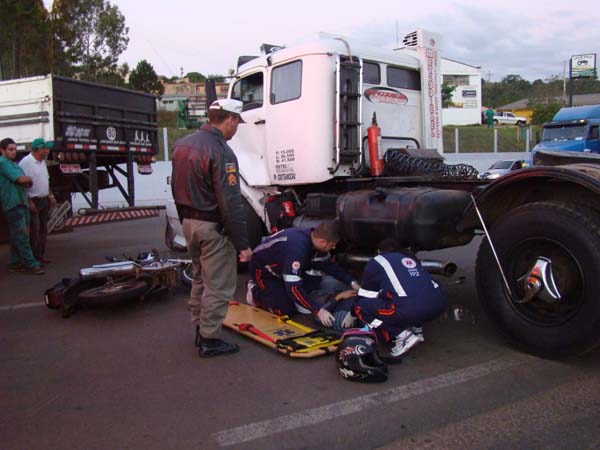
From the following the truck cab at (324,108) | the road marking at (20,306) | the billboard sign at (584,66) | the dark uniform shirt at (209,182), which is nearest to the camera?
the dark uniform shirt at (209,182)

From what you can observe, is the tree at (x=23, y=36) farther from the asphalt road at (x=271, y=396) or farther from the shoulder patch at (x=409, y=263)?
the shoulder patch at (x=409, y=263)

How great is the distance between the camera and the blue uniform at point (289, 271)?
15.1 feet

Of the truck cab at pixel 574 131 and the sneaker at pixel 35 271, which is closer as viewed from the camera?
the sneaker at pixel 35 271

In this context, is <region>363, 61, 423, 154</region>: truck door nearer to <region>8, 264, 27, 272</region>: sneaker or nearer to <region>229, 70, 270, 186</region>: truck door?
<region>229, 70, 270, 186</region>: truck door

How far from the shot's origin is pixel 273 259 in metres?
4.82

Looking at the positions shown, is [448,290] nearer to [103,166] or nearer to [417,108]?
[417,108]

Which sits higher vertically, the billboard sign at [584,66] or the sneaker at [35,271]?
the billboard sign at [584,66]

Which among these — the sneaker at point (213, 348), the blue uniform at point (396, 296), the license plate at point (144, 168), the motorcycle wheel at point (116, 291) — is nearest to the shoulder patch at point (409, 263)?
the blue uniform at point (396, 296)

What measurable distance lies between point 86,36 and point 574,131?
26050 millimetres

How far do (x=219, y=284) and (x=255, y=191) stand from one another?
117 inches

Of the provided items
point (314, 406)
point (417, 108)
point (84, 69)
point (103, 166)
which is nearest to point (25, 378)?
point (314, 406)

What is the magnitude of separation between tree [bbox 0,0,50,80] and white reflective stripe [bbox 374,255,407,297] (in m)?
17.0

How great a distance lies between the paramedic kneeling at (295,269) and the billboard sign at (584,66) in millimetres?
67505

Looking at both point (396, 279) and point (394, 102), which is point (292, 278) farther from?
point (394, 102)
